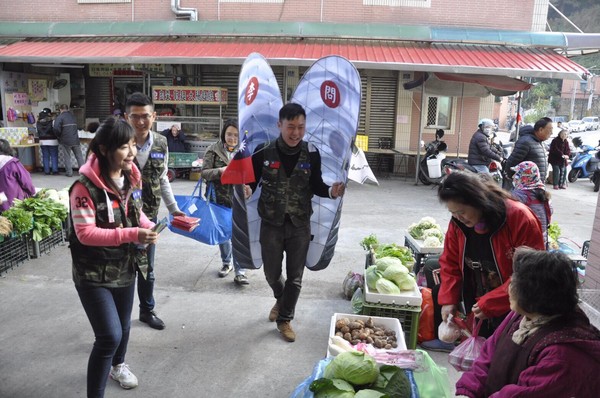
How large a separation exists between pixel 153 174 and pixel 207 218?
0.89 meters

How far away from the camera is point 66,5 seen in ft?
43.4

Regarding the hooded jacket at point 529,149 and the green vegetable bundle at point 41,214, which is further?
the hooded jacket at point 529,149

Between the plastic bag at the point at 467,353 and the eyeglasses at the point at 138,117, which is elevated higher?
the eyeglasses at the point at 138,117

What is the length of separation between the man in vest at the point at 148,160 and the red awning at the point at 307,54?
6.97 m

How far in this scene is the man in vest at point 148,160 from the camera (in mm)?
3326

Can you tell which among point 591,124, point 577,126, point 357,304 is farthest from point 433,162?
point 591,124

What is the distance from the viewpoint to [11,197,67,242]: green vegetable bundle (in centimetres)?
535

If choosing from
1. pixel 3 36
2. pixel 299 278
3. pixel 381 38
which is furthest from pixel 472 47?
pixel 3 36

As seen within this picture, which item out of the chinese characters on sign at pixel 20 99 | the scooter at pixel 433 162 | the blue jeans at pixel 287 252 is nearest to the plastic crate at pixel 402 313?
the blue jeans at pixel 287 252

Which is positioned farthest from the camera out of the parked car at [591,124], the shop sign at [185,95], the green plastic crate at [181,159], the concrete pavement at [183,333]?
the parked car at [591,124]

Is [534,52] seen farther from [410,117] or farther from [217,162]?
[217,162]

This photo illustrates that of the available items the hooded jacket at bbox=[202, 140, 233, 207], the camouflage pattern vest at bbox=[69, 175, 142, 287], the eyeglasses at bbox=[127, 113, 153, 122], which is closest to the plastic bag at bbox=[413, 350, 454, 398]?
the camouflage pattern vest at bbox=[69, 175, 142, 287]

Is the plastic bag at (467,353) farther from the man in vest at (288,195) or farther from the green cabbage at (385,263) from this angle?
the man in vest at (288,195)

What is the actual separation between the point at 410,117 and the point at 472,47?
7.97 feet
